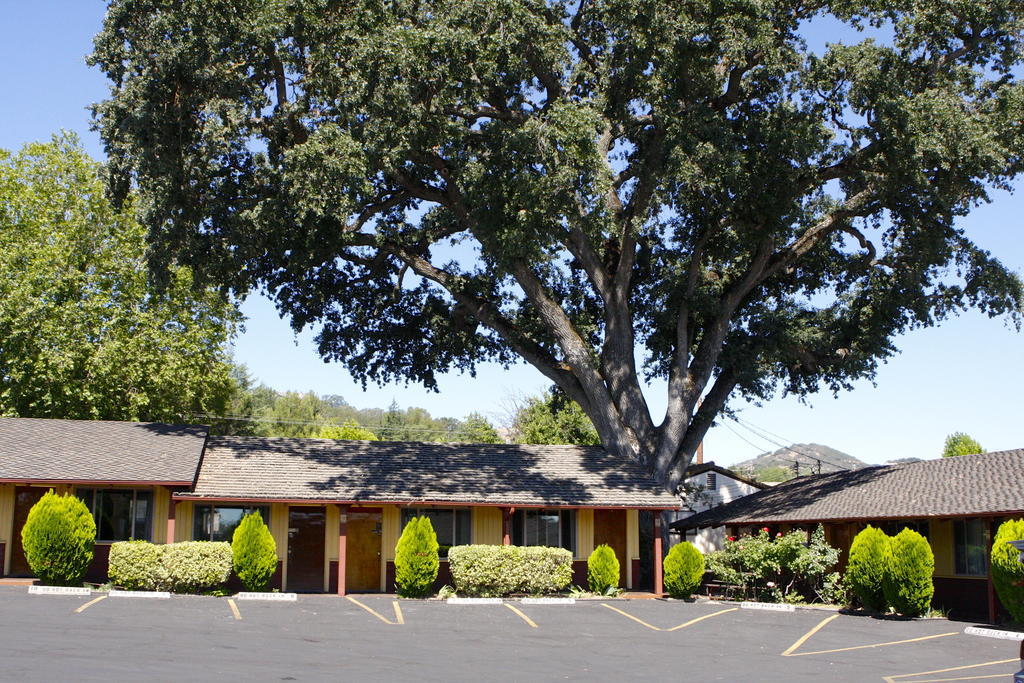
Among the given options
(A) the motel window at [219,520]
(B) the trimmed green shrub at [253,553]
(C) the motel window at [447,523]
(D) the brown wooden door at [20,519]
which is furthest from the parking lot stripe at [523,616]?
(D) the brown wooden door at [20,519]

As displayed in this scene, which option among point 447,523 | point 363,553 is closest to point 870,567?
point 447,523

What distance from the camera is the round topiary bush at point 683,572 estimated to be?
26.7m

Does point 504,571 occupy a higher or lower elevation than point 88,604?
higher

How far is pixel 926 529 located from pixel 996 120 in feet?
34.3

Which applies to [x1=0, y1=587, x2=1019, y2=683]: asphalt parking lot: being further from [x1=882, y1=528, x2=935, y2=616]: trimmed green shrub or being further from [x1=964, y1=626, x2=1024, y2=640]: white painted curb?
[x1=882, y1=528, x2=935, y2=616]: trimmed green shrub

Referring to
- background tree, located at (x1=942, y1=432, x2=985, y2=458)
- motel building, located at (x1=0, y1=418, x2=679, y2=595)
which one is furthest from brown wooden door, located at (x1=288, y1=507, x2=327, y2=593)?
Result: background tree, located at (x1=942, y1=432, x2=985, y2=458)

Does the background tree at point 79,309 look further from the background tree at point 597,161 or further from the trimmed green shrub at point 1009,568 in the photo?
the trimmed green shrub at point 1009,568

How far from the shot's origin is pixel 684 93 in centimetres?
2653

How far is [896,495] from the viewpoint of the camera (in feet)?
86.4

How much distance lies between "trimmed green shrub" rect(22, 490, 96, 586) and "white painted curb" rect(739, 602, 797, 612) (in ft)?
52.4

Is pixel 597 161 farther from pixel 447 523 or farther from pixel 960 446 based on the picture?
pixel 960 446

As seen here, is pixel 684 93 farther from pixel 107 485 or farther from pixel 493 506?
pixel 107 485

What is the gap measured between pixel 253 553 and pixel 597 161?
41.6 feet

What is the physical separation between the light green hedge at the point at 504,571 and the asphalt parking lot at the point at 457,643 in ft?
4.22
